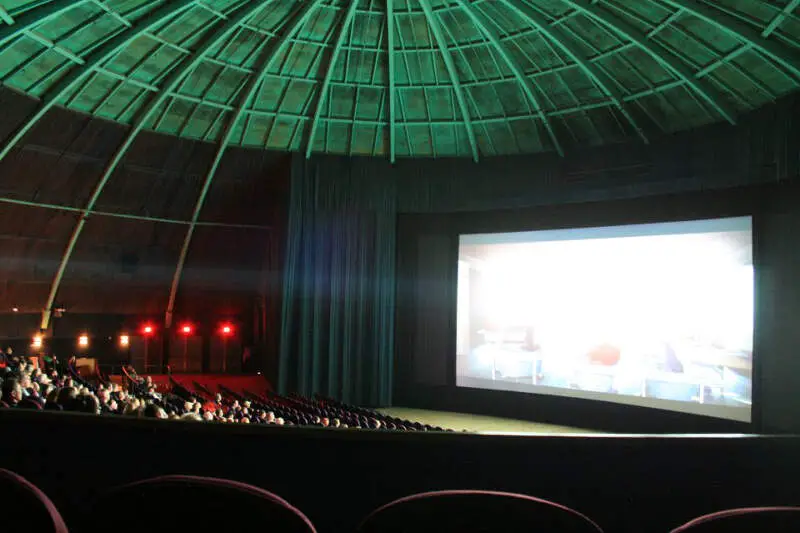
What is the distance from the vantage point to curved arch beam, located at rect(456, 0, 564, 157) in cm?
2153

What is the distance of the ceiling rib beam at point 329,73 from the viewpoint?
72.1ft

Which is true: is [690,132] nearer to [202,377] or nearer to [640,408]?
[640,408]

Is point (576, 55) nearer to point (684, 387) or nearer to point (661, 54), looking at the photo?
point (661, 54)

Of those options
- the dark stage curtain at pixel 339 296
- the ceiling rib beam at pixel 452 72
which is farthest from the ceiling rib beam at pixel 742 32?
the dark stage curtain at pixel 339 296

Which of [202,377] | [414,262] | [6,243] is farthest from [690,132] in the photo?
[6,243]

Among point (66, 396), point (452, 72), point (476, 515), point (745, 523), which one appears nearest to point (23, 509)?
point (476, 515)

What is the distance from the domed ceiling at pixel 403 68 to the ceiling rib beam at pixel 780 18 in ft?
0.11

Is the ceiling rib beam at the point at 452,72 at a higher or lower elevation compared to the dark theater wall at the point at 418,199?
higher

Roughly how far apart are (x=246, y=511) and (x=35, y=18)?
2060cm

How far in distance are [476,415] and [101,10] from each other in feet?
67.5

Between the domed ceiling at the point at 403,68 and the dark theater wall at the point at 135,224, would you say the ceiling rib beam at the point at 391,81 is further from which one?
the dark theater wall at the point at 135,224

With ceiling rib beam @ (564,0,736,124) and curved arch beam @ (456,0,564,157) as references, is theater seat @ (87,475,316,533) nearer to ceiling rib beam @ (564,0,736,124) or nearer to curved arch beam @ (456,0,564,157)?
ceiling rib beam @ (564,0,736,124)

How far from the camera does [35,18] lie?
1839 cm

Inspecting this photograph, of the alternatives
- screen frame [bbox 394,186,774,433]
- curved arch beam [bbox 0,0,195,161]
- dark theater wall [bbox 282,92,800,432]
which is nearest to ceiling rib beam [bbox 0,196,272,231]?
curved arch beam [bbox 0,0,195,161]
